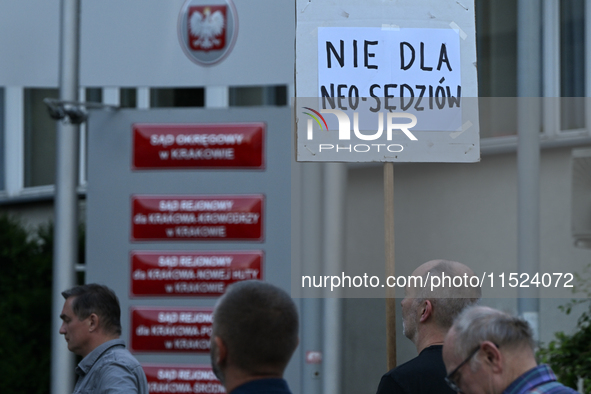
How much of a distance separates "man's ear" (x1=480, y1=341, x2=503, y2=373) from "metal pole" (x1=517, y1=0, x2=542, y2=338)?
356 centimetres

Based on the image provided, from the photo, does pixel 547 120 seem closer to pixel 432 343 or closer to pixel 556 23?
pixel 556 23

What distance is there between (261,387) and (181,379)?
423 cm

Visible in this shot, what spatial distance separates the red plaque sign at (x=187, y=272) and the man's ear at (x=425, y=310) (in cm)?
316

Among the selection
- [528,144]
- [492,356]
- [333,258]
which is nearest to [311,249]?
[333,258]

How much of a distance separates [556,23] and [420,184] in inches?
72.9

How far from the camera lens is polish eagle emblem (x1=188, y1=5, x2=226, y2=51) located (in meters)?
5.99

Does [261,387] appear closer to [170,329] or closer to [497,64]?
[170,329]

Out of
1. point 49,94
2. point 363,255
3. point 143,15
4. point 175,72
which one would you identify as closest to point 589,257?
point 363,255

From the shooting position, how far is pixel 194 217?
610 centimetres

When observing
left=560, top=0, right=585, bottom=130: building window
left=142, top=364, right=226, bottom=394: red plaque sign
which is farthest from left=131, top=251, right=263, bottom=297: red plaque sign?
left=560, top=0, right=585, bottom=130: building window

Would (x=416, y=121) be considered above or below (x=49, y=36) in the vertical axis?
below

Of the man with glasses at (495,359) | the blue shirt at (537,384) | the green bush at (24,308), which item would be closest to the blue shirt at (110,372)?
the man with glasses at (495,359)

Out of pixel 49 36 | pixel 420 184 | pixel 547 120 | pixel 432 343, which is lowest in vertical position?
pixel 432 343

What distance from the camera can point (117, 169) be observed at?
241 inches
